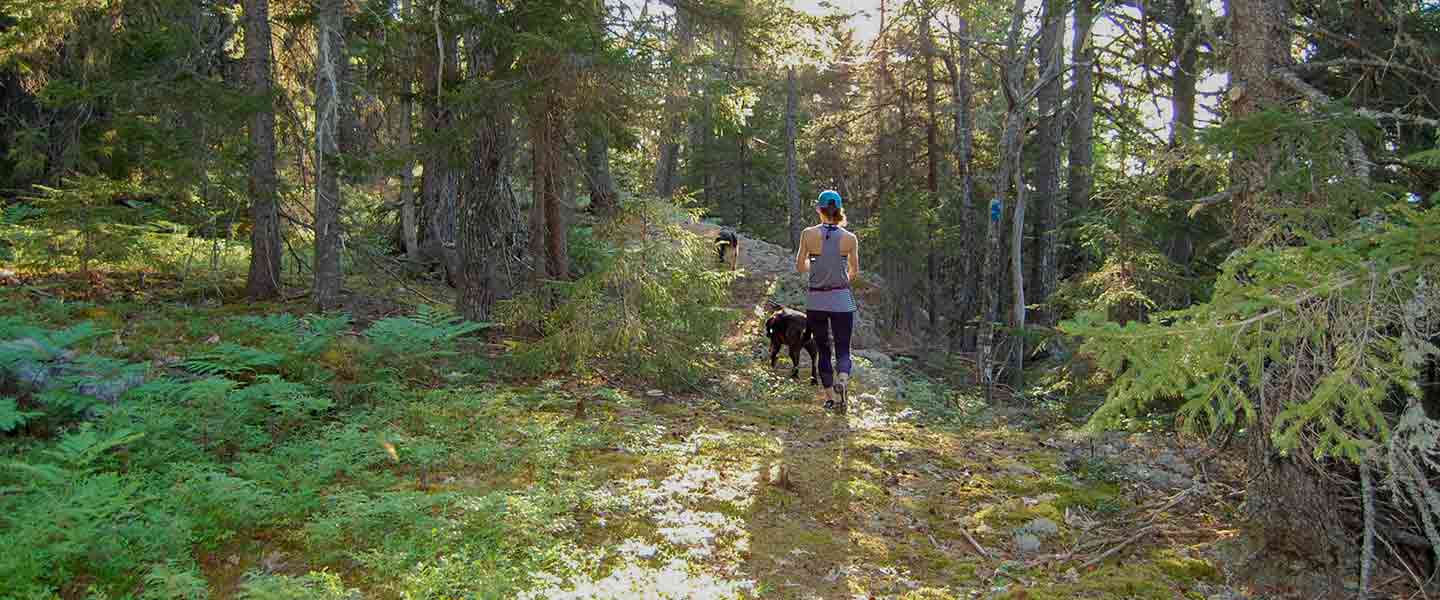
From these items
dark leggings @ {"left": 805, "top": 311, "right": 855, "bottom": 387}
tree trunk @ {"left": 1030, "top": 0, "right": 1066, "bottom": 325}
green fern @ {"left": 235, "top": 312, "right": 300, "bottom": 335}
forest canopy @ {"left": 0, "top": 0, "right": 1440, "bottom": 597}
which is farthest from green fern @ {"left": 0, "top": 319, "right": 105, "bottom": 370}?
tree trunk @ {"left": 1030, "top": 0, "right": 1066, "bottom": 325}

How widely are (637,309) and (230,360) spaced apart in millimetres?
3858

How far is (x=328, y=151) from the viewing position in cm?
920

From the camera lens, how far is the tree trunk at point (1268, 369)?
14.0ft

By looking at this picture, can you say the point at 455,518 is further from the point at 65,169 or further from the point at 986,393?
the point at 65,169

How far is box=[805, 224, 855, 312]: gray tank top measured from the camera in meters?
7.37

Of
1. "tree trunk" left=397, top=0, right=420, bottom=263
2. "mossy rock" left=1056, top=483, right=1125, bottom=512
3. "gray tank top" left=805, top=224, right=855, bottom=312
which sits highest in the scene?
"tree trunk" left=397, top=0, right=420, bottom=263

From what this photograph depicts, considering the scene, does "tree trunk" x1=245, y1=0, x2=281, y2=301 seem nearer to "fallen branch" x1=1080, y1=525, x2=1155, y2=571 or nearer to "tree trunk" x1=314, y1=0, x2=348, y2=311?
"tree trunk" x1=314, y1=0, x2=348, y2=311

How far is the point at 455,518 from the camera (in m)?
4.45

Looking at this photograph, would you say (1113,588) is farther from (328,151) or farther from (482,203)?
(328,151)

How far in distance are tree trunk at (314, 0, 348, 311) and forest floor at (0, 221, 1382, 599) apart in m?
1.51

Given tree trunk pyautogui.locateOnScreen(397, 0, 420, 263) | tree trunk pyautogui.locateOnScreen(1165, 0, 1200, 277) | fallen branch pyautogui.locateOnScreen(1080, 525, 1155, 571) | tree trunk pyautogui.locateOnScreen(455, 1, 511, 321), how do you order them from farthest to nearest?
tree trunk pyautogui.locateOnScreen(397, 0, 420, 263) → tree trunk pyautogui.locateOnScreen(455, 1, 511, 321) → tree trunk pyautogui.locateOnScreen(1165, 0, 1200, 277) → fallen branch pyautogui.locateOnScreen(1080, 525, 1155, 571)

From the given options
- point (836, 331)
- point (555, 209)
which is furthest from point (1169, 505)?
point (555, 209)

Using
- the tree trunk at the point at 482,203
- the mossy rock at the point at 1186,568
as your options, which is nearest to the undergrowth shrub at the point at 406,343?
the tree trunk at the point at 482,203

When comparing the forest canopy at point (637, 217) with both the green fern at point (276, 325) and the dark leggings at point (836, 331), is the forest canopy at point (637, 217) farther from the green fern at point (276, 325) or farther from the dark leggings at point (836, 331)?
the dark leggings at point (836, 331)
